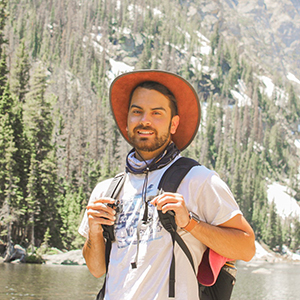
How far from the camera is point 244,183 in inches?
4365

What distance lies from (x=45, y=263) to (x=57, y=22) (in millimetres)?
112540

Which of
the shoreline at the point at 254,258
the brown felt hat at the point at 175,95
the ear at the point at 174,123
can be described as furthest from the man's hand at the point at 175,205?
the shoreline at the point at 254,258

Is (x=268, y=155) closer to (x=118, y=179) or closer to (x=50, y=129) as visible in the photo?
(x=50, y=129)

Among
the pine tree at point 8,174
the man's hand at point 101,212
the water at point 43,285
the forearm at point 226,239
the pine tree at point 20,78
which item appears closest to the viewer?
the forearm at point 226,239

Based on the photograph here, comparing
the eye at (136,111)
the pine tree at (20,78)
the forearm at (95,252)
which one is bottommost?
the forearm at (95,252)

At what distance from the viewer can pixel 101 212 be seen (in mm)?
2855

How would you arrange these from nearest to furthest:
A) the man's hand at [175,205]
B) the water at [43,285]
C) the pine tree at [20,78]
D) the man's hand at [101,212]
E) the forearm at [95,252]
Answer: the man's hand at [175,205], the man's hand at [101,212], the forearm at [95,252], the water at [43,285], the pine tree at [20,78]

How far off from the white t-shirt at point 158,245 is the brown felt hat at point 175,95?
2.24 ft

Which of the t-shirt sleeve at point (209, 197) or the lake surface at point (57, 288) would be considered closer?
the t-shirt sleeve at point (209, 197)

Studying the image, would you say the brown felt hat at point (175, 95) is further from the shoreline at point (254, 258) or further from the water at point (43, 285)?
the shoreline at point (254, 258)

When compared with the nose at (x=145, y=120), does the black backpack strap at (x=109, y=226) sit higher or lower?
lower

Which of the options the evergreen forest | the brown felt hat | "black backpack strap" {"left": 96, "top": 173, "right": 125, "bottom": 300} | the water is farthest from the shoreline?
"black backpack strap" {"left": 96, "top": 173, "right": 125, "bottom": 300}

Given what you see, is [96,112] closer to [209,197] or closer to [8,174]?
[8,174]

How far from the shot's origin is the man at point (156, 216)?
263 cm
